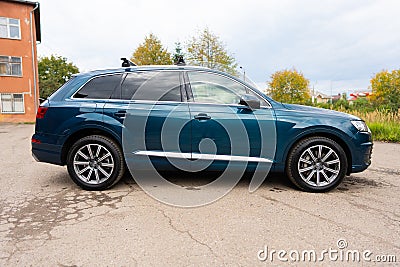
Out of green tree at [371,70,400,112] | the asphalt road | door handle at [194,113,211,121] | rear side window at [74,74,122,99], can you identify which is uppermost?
green tree at [371,70,400,112]

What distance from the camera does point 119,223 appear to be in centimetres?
305

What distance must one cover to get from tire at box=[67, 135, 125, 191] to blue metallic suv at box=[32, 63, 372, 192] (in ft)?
0.05

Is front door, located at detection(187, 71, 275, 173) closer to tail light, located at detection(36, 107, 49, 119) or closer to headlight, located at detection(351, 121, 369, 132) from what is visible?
headlight, located at detection(351, 121, 369, 132)

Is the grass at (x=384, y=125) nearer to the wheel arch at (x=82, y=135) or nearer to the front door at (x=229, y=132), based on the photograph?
the front door at (x=229, y=132)

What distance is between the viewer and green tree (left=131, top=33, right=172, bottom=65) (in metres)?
24.2

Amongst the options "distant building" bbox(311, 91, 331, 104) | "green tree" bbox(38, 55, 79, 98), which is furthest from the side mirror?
"green tree" bbox(38, 55, 79, 98)

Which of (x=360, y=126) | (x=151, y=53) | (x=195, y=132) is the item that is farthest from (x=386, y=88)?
(x=195, y=132)

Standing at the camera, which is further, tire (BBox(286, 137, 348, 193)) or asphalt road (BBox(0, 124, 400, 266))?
tire (BBox(286, 137, 348, 193))

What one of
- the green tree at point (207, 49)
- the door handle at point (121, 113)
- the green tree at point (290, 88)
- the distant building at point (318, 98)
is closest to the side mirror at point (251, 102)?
the door handle at point (121, 113)

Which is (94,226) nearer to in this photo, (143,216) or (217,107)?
(143,216)

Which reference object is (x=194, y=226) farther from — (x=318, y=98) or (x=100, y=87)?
(x=318, y=98)

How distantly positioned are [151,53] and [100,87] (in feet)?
69.4

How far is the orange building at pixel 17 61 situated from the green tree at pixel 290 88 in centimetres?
2017

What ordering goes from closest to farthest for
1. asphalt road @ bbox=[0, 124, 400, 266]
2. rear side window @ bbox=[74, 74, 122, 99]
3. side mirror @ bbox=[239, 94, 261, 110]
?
asphalt road @ bbox=[0, 124, 400, 266] < side mirror @ bbox=[239, 94, 261, 110] < rear side window @ bbox=[74, 74, 122, 99]
